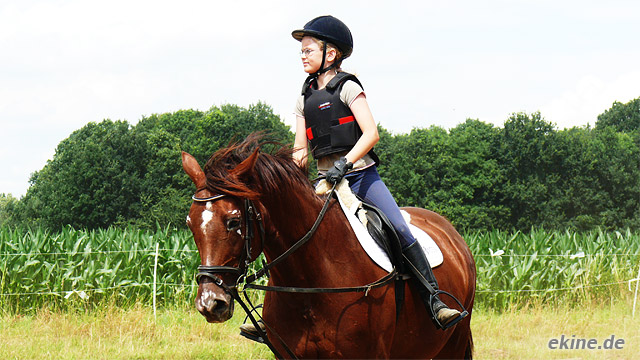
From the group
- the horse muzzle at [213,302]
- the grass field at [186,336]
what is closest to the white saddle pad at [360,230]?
the horse muzzle at [213,302]

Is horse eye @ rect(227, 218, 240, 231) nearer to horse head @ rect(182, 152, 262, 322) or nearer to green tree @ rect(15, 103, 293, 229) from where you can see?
horse head @ rect(182, 152, 262, 322)

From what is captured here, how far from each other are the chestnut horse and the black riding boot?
10 cm

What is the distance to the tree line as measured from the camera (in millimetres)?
44250

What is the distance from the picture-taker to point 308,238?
3.29 metres

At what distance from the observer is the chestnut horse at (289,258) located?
9.39 ft

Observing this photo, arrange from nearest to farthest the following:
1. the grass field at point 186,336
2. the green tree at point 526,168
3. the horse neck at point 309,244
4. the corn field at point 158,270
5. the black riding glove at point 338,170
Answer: the horse neck at point 309,244 → the black riding glove at point 338,170 → the grass field at point 186,336 → the corn field at point 158,270 → the green tree at point 526,168

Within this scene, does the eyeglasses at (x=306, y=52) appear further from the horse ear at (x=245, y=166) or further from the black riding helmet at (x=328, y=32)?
the horse ear at (x=245, y=166)

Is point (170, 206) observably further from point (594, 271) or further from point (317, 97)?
point (317, 97)

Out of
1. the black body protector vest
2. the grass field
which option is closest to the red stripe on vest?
the black body protector vest

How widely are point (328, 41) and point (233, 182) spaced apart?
139cm

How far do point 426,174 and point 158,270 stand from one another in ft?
130

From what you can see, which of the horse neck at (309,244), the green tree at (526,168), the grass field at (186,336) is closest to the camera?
the horse neck at (309,244)

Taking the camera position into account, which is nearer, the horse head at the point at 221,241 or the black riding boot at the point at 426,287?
the horse head at the point at 221,241

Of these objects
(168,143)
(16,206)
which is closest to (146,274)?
(168,143)
